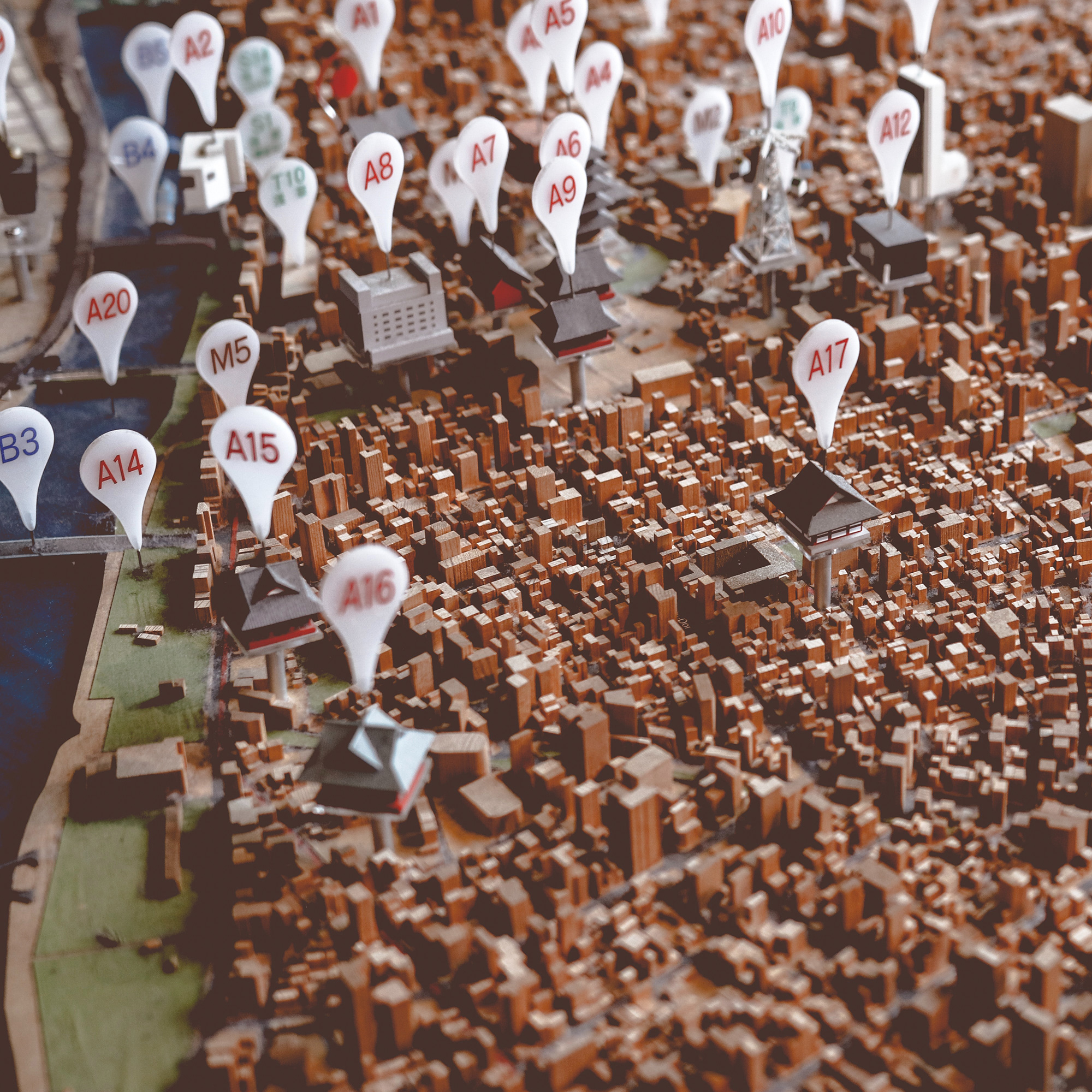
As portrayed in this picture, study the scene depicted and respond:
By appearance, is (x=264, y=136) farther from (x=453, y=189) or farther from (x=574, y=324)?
(x=574, y=324)

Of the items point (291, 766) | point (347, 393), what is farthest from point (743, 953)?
point (347, 393)

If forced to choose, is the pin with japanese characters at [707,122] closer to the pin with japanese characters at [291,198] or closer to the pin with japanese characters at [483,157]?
the pin with japanese characters at [483,157]

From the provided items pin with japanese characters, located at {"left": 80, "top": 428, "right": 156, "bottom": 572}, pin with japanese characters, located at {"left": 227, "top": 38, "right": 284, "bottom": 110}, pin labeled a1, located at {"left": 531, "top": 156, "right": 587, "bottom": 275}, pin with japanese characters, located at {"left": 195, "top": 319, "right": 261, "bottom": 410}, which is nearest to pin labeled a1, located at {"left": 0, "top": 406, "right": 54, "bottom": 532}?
pin with japanese characters, located at {"left": 80, "top": 428, "right": 156, "bottom": 572}

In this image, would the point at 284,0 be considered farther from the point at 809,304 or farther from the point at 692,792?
the point at 692,792

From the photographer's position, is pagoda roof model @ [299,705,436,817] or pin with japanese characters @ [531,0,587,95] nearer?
pagoda roof model @ [299,705,436,817]

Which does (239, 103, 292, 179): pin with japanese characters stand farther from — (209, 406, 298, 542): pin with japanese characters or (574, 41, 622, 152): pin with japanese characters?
(209, 406, 298, 542): pin with japanese characters

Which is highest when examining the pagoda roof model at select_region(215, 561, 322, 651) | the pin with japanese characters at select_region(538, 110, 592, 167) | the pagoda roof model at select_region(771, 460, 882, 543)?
the pin with japanese characters at select_region(538, 110, 592, 167)

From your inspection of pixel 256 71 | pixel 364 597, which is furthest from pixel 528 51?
pixel 364 597

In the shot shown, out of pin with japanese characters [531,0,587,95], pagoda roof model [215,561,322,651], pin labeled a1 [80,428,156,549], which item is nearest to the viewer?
pagoda roof model [215,561,322,651]
